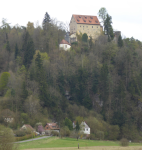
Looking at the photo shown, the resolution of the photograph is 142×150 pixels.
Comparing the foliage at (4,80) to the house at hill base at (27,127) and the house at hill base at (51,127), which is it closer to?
the house at hill base at (27,127)

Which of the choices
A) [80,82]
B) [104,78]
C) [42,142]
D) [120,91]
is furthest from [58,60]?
[42,142]

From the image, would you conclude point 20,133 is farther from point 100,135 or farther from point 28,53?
point 28,53

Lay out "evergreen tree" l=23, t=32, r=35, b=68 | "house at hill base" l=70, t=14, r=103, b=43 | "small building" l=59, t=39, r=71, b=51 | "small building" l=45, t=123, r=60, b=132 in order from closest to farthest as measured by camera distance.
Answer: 1. "small building" l=45, t=123, r=60, b=132
2. "evergreen tree" l=23, t=32, r=35, b=68
3. "small building" l=59, t=39, r=71, b=51
4. "house at hill base" l=70, t=14, r=103, b=43

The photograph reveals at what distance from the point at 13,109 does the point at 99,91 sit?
21.9 metres

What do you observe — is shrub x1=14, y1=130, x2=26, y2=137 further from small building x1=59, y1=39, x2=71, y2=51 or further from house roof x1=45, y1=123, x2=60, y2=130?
small building x1=59, y1=39, x2=71, y2=51

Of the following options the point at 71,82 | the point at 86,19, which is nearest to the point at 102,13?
the point at 86,19

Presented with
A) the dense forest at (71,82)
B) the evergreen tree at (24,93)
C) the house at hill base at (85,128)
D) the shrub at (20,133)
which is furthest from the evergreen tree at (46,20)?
the shrub at (20,133)

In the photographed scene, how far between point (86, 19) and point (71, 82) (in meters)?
28.1

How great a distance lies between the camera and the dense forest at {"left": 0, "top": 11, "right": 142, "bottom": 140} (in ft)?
190

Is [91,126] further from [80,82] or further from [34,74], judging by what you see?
[34,74]

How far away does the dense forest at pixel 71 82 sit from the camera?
58.0m

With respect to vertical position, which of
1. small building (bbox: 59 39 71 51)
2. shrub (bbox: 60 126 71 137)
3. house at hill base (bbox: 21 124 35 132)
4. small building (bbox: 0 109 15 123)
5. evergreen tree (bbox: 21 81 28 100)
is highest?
small building (bbox: 59 39 71 51)

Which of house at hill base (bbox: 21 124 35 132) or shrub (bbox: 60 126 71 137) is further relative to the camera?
shrub (bbox: 60 126 71 137)

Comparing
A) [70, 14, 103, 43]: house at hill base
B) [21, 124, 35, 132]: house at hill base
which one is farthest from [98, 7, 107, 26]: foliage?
[21, 124, 35, 132]: house at hill base
